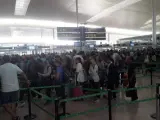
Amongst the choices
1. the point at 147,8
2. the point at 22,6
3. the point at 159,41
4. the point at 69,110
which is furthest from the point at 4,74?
the point at 147,8

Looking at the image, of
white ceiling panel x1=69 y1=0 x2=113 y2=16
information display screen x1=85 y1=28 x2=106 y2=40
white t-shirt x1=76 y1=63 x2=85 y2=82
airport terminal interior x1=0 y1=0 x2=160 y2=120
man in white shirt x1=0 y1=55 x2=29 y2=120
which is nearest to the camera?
man in white shirt x1=0 y1=55 x2=29 y2=120

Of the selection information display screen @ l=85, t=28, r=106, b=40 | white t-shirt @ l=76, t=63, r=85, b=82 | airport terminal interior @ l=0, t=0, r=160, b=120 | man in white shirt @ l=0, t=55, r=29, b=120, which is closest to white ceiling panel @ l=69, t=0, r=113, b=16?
airport terminal interior @ l=0, t=0, r=160, b=120

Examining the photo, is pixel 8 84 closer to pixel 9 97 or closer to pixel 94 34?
pixel 9 97

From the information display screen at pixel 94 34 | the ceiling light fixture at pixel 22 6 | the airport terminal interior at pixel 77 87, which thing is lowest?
the airport terminal interior at pixel 77 87

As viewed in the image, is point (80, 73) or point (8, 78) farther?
point (80, 73)

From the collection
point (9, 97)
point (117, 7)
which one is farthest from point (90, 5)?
point (9, 97)

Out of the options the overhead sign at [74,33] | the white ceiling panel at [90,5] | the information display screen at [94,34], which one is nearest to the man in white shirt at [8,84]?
the overhead sign at [74,33]

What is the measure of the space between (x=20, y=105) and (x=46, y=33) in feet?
113

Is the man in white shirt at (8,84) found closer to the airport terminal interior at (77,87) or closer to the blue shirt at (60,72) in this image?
the airport terminal interior at (77,87)

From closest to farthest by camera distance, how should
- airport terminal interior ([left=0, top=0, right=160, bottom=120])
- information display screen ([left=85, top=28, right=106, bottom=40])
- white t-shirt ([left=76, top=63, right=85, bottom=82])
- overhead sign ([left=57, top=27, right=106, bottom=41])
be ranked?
airport terminal interior ([left=0, top=0, right=160, bottom=120])
white t-shirt ([left=76, top=63, right=85, bottom=82])
overhead sign ([left=57, top=27, right=106, bottom=41])
information display screen ([left=85, top=28, right=106, bottom=40])

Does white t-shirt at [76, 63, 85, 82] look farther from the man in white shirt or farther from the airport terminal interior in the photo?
the man in white shirt

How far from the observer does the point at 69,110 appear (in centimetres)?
575

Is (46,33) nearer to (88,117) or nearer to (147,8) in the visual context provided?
(147,8)

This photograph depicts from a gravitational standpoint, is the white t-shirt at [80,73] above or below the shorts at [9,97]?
above
